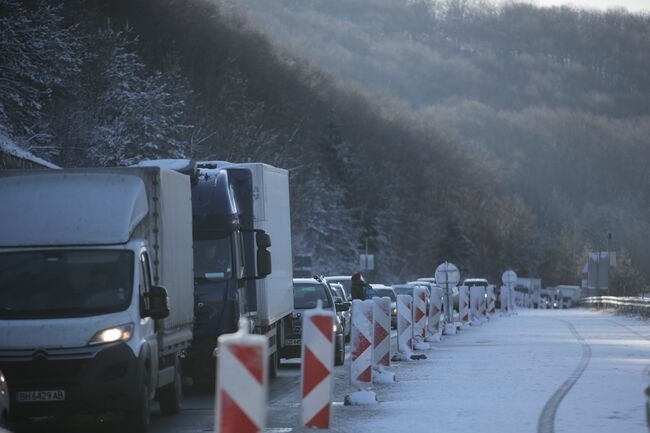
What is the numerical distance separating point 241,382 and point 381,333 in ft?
49.6

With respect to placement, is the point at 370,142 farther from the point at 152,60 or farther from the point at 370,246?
the point at 152,60

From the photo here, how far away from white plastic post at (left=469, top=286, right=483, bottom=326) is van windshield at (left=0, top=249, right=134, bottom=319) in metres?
34.9

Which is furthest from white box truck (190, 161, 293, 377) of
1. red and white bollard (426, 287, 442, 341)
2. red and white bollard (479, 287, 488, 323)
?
red and white bollard (479, 287, 488, 323)

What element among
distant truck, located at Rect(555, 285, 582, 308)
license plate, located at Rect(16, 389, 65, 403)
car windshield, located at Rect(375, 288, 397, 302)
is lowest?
distant truck, located at Rect(555, 285, 582, 308)

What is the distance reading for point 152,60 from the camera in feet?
282

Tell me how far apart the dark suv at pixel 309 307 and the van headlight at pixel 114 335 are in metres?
11.8

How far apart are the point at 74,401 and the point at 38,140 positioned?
39.1 m

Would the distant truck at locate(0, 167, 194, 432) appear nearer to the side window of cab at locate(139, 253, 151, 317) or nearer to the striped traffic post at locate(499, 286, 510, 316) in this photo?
the side window of cab at locate(139, 253, 151, 317)

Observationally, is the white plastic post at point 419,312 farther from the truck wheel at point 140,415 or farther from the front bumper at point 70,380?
the front bumper at point 70,380

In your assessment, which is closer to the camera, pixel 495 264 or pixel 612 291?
pixel 612 291

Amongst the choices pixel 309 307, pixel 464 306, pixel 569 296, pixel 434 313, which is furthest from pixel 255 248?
pixel 569 296

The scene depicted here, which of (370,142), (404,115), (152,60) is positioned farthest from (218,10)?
(404,115)

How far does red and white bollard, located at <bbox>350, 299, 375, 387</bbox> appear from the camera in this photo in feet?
68.2

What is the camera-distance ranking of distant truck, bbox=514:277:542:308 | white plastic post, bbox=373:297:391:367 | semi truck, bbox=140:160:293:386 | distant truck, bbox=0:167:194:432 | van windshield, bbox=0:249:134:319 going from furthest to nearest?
distant truck, bbox=514:277:542:308, white plastic post, bbox=373:297:391:367, semi truck, bbox=140:160:293:386, van windshield, bbox=0:249:134:319, distant truck, bbox=0:167:194:432
